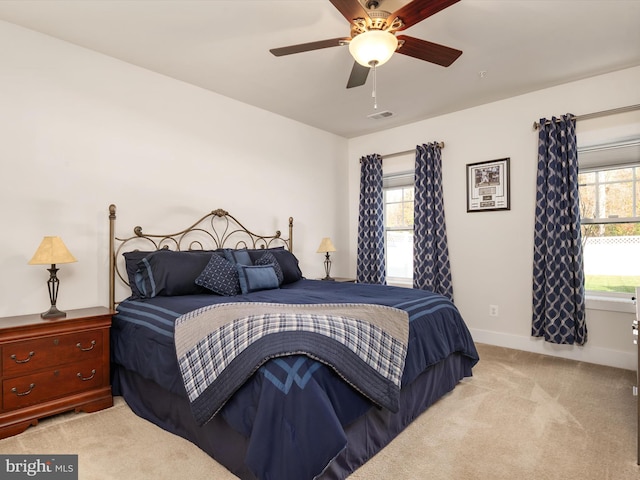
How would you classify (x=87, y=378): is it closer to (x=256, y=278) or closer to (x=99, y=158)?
(x=256, y=278)

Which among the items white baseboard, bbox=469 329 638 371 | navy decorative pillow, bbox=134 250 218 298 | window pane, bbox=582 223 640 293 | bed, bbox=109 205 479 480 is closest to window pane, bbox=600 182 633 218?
window pane, bbox=582 223 640 293

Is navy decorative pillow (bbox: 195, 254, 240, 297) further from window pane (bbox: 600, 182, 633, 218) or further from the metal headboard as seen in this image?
window pane (bbox: 600, 182, 633, 218)

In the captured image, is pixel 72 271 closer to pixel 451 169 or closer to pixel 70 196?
pixel 70 196

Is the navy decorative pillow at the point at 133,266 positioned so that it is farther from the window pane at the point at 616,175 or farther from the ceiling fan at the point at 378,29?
the window pane at the point at 616,175

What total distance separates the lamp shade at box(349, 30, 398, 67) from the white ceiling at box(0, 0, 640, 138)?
0.41 m

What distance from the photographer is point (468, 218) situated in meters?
4.35

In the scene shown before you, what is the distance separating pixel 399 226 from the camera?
515 cm

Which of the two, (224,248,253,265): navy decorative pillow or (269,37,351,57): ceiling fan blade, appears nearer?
(269,37,351,57): ceiling fan blade

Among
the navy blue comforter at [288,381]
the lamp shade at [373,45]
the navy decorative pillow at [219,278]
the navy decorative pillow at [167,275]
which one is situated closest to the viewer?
the navy blue comforter at [288,381]

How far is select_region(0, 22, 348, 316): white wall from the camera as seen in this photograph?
2.66 meters

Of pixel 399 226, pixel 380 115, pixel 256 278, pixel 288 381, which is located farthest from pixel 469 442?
pixel 380 115

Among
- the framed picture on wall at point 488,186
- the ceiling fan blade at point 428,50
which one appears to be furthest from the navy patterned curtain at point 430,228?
the ceiling fan blade at point 428,50

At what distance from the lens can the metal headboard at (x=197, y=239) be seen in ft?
10.1

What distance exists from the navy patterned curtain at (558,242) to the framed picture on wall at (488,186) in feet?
1.19
